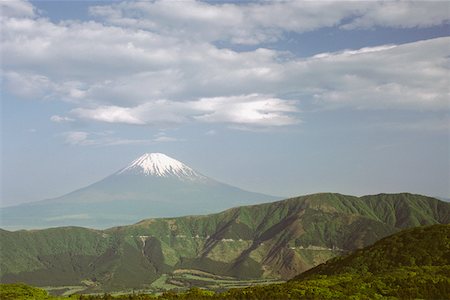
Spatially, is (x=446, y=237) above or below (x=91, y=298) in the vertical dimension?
above

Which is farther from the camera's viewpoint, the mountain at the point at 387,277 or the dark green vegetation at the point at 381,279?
the dark green vegetation at the point at 381,279

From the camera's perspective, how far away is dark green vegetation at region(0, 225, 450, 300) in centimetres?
11012

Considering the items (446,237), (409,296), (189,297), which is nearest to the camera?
(409,296)

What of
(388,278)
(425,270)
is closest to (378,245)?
(425,270)

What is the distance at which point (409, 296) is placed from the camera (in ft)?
344

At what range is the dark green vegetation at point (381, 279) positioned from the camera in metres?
110

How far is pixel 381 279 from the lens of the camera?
119625 millimetres

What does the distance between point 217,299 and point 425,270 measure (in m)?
54.4

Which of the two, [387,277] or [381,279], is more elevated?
[387,277]

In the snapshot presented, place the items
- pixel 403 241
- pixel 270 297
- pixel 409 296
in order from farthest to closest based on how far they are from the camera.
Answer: pixel 403 241, pixel 270 297, pixel 409 296

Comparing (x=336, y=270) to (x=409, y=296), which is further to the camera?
(x=336, y=270)

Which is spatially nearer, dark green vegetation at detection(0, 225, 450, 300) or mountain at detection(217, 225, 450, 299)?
mountain at detection(217, 225, 450, 299)

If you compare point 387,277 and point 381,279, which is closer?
point 381,279

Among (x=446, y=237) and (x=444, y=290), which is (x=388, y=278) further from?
(x=446, y=237)
